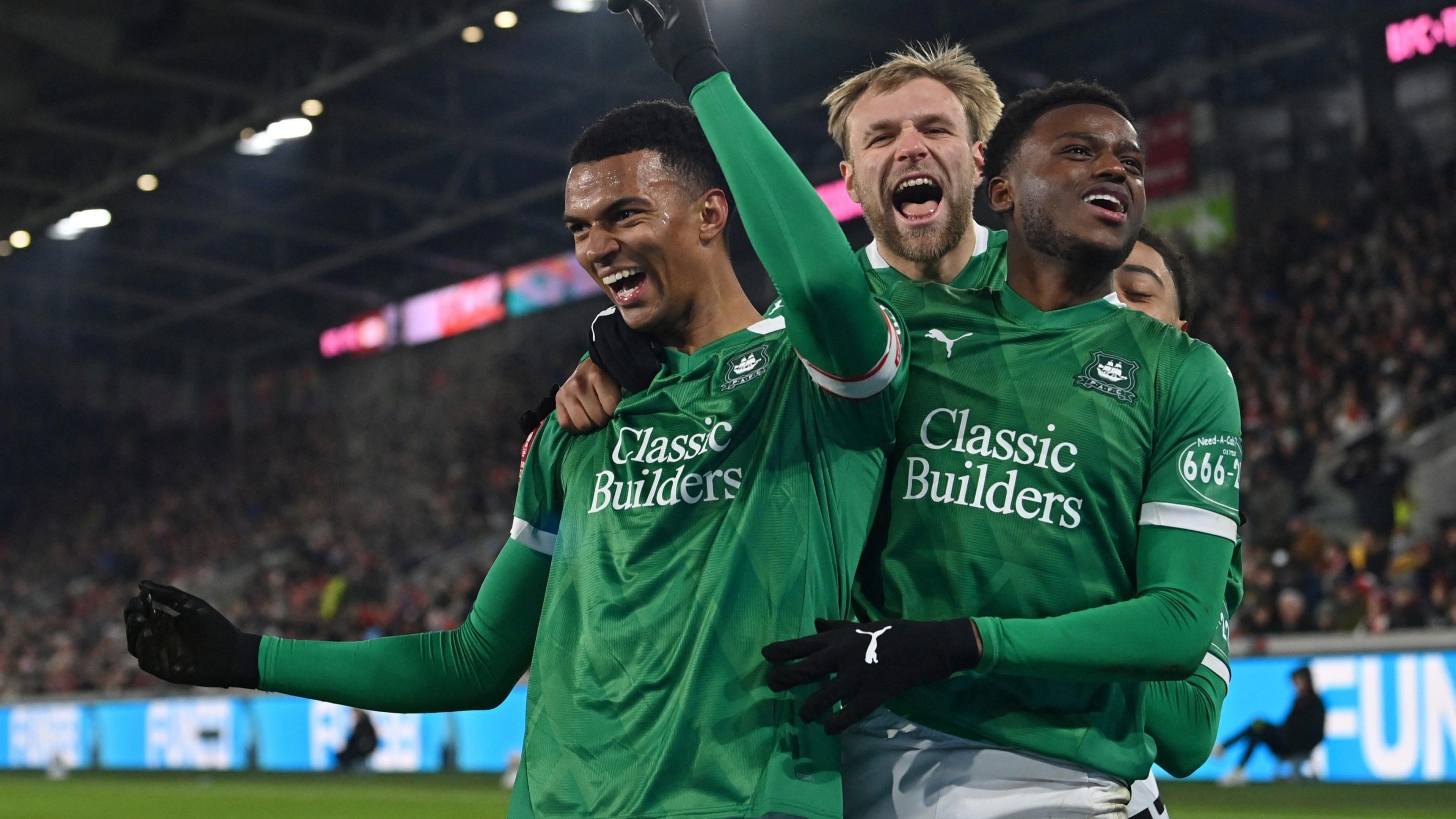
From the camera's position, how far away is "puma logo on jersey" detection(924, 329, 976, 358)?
2.86m

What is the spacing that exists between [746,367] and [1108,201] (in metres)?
0.73

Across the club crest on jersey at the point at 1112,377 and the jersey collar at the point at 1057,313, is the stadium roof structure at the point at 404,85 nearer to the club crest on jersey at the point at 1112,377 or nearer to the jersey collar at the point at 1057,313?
the jersey collar at the point at 1057,313

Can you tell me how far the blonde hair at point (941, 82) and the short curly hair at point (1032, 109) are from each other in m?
0.59

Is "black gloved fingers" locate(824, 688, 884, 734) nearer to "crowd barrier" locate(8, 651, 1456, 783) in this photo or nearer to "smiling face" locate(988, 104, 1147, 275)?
"smiling face" locate(988, 104, 1147, 275)

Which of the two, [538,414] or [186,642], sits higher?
[538,414]

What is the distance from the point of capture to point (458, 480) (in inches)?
1161

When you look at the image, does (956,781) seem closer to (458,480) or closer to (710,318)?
(710,318)

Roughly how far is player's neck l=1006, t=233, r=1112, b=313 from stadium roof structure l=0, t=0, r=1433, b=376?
Answer: 16.1 meters

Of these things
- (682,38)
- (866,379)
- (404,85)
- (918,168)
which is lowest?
(866,379)

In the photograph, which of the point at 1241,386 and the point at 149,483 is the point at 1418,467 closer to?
the point at 1241,386

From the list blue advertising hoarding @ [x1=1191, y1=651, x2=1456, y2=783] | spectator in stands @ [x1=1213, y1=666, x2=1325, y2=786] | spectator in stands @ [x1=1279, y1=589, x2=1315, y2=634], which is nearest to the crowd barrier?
blue advertising hoarding @ [x1=1191, y1=651, x2=1456, y2=783]

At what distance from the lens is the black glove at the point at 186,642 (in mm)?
2885

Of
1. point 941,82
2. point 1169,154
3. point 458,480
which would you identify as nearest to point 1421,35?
point 1169,154

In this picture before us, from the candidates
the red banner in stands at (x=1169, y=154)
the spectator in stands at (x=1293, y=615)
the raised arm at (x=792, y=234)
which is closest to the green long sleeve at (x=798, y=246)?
the raised arm at (x=792, y=234)
